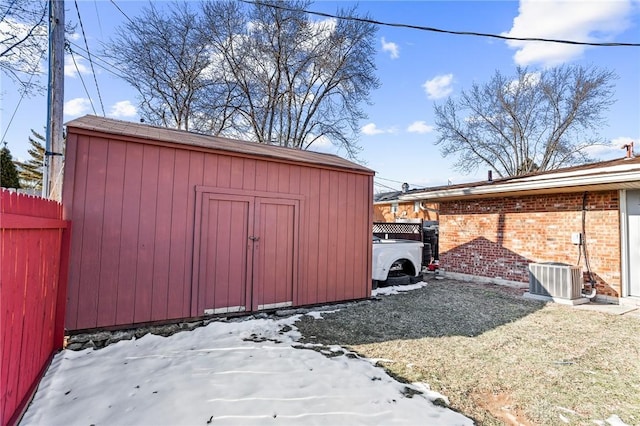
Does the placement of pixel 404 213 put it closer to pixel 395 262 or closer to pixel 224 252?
pixel 395 262

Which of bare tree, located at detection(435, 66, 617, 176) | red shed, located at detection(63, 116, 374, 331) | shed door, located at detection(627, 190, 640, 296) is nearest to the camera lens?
red shed, located at detection(63, 116, 374, 331)

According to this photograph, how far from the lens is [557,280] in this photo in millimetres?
6215

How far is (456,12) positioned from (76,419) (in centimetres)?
735

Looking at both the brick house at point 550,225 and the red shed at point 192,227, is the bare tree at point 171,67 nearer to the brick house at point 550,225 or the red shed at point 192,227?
the brick house at point 550,225

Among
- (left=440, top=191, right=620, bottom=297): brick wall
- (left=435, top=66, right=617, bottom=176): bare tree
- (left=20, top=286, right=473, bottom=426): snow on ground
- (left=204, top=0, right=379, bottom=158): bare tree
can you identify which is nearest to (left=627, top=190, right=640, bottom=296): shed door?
(left=440, top=191, right=620, bottom=297): brick wall

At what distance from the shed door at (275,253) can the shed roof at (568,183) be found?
5.02m

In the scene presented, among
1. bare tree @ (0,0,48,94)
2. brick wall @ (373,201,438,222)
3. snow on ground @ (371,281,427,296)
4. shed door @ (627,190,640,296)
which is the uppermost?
bare tree @ (0,0,48,94)

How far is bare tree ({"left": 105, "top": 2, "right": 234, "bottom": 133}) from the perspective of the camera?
13.5 m

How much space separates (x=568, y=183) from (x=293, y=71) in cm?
1268

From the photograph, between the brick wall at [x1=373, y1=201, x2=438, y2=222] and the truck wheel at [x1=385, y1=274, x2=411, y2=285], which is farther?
the brick wall at [x1=373, y1=201, x2=438, y2=222]

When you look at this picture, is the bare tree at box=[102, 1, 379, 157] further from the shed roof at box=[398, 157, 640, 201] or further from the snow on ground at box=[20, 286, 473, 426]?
the snow on ground at box=[20, 286, 473, 426]

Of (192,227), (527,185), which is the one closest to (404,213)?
(527,185)

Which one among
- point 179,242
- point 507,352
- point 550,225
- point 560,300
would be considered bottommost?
point 507,352

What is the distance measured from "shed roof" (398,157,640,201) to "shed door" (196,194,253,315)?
5750 millimetres
